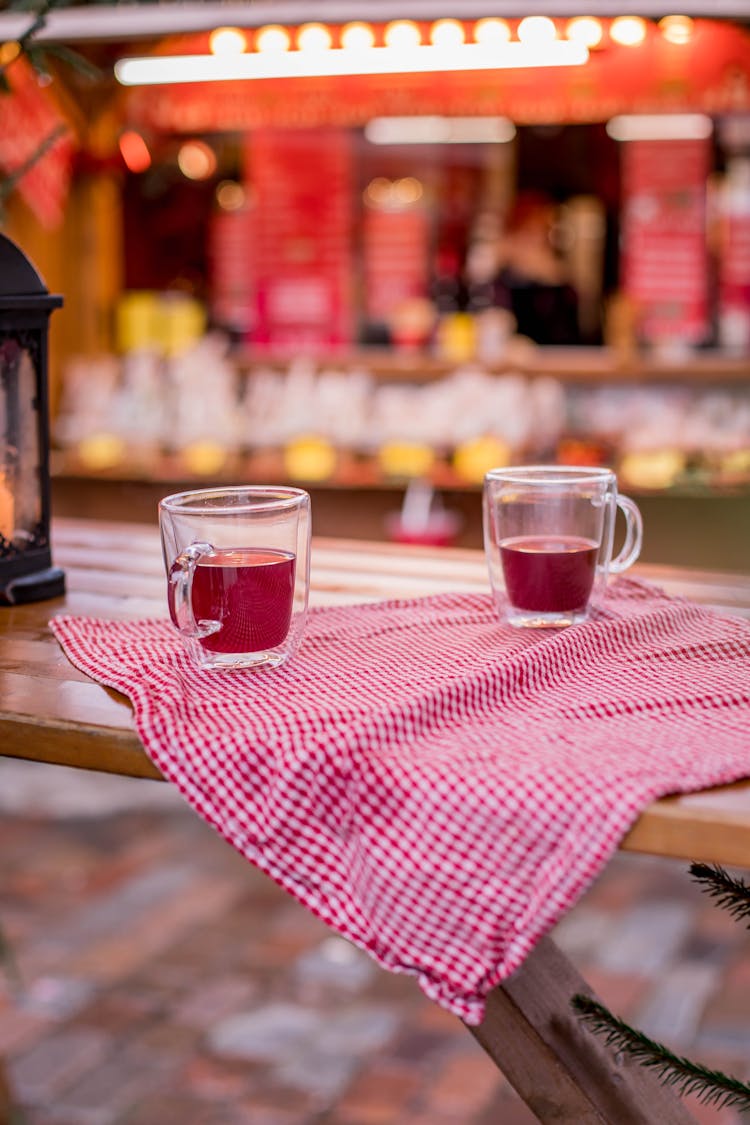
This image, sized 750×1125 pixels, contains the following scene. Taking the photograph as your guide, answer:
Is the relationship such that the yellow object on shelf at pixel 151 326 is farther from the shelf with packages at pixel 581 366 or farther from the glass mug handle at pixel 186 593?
the glass mug handle at pixel 186 593

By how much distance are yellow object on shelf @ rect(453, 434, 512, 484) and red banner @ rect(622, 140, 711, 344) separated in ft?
6.16

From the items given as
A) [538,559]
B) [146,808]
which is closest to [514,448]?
[146,808]

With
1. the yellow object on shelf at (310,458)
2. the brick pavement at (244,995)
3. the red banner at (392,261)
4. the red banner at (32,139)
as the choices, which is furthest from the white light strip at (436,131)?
the brick pavement at (244,995)

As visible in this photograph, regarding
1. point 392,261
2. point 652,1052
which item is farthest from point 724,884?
point 392,261

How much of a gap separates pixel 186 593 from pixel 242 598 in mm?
45

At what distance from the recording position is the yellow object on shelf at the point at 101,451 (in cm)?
450

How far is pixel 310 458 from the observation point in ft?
14.9

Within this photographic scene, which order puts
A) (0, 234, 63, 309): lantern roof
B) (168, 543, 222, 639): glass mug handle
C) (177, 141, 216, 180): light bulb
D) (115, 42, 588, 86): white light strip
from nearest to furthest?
1. (168, 543, 222, 639): glass mug handle
2. (0, 234, 63, 309): lantern roof
3. (115, 42, 588, 86): white light strip
4. (177, 141, 216, 180): light bulb

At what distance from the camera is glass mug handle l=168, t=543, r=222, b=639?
1.15 meters

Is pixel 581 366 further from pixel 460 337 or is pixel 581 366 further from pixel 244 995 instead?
pixel 244 995

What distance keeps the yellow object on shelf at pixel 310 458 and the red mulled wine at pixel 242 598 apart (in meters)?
3.00

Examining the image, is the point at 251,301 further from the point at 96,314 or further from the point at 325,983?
the point at 325,983

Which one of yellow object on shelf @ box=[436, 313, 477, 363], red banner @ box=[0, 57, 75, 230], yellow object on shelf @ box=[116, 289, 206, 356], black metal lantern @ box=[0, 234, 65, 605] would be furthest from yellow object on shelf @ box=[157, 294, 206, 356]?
black metal lantern @ box=[0, 234, 65, 605]

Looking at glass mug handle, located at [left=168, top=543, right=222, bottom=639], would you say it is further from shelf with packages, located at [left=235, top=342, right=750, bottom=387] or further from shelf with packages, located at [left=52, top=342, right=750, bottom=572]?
shelf with packages, located at [left=235, top=342, right=750, bottom=387]
